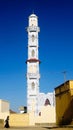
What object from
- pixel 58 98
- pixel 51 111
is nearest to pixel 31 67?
pixel 51 111

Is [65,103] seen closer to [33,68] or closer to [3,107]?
[3,107]

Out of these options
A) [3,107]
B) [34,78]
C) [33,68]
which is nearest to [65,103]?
[3,107]

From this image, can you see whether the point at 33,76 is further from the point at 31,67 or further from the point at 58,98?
the point at 58,98

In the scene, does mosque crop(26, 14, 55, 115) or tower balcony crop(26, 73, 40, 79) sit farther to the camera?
tower balcony crop(26, 73, 40, 79)

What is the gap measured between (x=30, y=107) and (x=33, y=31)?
2200 cm

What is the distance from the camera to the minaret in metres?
94.5

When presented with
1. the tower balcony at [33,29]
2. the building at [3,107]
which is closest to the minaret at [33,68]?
the tower balcony at [33,29]

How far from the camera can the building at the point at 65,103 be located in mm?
28156

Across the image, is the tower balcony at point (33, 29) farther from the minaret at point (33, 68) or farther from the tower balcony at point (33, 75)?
the tower balcony at point (33, 75)

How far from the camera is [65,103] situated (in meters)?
29.9

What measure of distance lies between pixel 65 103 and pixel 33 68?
67.8m

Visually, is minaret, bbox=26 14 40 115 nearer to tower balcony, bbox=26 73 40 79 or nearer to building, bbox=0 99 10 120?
tower balcony, bbox=26 73 40 79

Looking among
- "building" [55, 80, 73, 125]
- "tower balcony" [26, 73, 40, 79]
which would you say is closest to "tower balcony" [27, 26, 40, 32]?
"tower balcony" [26, 73, 40, 79]

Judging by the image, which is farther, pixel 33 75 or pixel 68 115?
pixel 33 75
